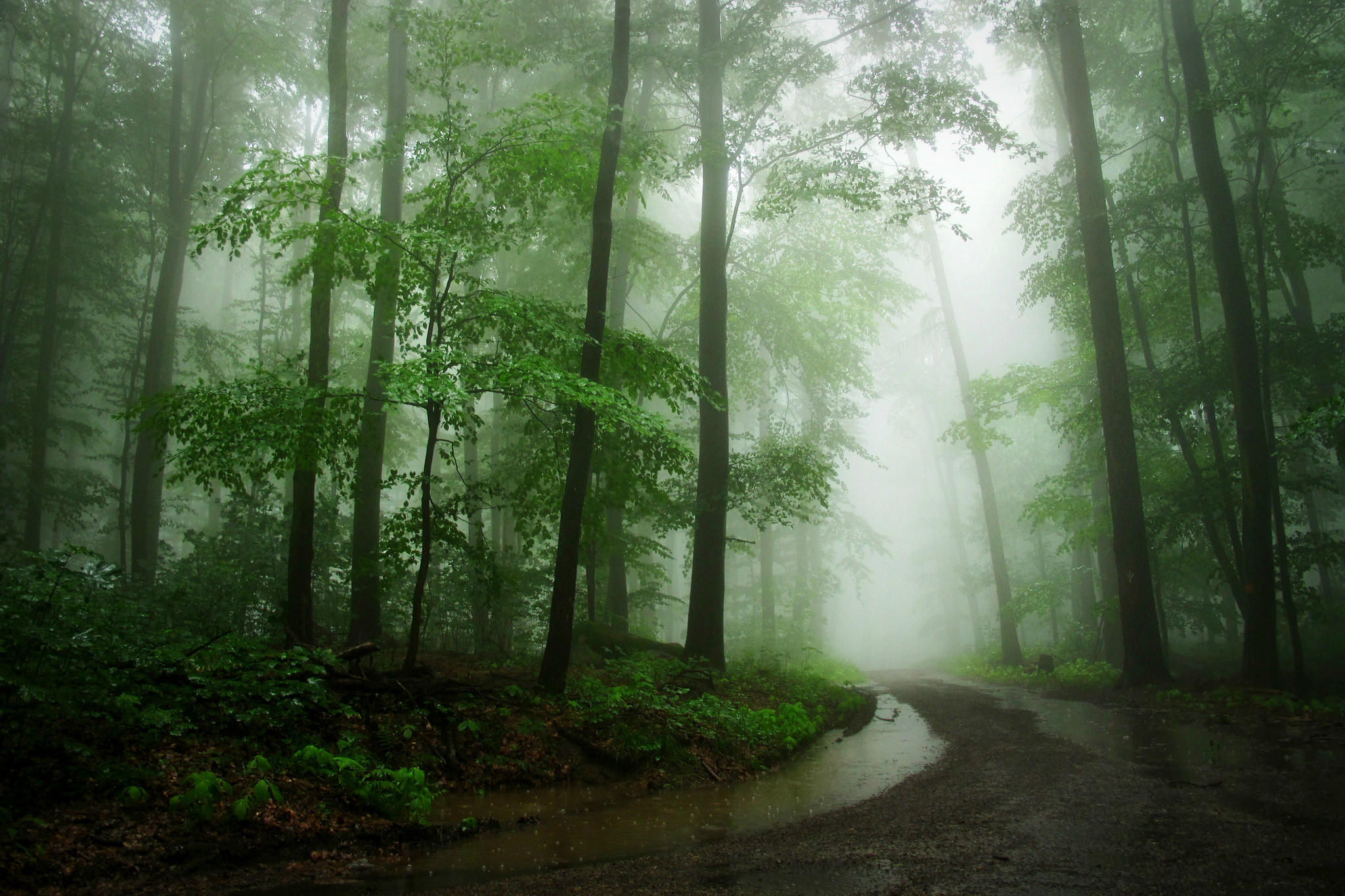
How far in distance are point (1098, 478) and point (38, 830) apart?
19.2 m

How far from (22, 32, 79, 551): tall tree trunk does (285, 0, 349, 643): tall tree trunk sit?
10722 mm

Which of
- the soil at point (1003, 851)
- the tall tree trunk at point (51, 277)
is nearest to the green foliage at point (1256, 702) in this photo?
the soil at point (1003, 851)

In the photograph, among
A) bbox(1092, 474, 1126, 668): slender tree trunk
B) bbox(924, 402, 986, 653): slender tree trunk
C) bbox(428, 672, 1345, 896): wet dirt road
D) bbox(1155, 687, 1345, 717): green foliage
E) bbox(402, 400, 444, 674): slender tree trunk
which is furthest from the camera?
bbox(924, 402, 986, 653): slender tree trunk

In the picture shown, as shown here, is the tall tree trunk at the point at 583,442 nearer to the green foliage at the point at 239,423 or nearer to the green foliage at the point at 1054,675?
the green foliage at the point at 239,423

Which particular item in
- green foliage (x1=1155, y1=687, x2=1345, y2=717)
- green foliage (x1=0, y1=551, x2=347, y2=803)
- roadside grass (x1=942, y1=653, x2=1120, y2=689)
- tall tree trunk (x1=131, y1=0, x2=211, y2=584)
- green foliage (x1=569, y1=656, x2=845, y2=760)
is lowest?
roadside grass (x1=942, y1=653, x2=1120, y2=689)

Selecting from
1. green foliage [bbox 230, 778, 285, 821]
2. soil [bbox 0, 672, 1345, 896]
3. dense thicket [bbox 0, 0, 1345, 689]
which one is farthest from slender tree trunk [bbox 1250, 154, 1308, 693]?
green foliage [bbox 230, 778, 285, 821]

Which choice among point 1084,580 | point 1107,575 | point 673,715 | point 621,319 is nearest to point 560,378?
point 673,715

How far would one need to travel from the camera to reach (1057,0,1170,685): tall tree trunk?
449 inches

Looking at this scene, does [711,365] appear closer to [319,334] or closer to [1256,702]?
[319,334]

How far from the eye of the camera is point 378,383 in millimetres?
10852

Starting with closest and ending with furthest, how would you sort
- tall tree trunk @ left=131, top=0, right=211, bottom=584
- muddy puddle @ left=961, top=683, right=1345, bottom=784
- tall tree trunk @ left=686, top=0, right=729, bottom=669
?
muddy puddle @ left=961, top=683, right=1345, bottom=784 → tall tree trunk @ left=686, top=0, right=729, bottom=669 → tall tree trunk @ left=131, top=0, right=211, bottom=584

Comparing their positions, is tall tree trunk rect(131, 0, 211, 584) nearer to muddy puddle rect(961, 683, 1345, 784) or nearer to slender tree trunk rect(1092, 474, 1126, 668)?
muddy puddle rect(961, 683, 1345, 784)

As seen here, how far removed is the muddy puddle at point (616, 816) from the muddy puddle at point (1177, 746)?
72.1 inches

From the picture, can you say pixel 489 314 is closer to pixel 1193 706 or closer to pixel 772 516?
pixel 772 516
